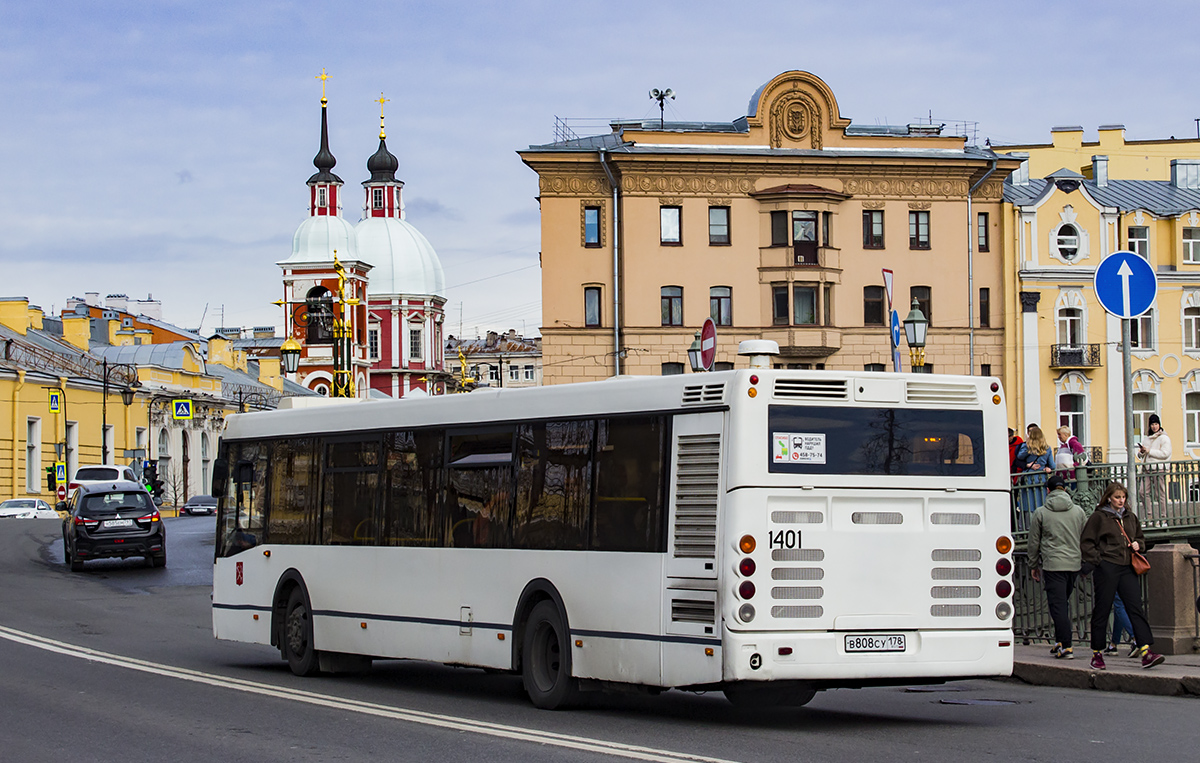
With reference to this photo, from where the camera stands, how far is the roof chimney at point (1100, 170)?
6788 cm

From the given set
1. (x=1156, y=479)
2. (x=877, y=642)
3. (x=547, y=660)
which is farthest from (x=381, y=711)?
(x=1156, y=479)

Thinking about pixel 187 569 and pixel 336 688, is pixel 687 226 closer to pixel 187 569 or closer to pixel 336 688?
pixel 187 569

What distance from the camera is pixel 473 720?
11.6m

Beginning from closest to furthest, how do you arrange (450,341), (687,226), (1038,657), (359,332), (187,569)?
(1038,657), (187,569), (687,226), (359,332), (450,341)

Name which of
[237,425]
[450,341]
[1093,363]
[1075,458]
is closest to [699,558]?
[237,425]

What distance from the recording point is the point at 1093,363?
61781 millimetres

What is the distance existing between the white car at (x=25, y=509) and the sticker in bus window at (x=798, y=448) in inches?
2024

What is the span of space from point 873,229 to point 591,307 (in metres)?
11.6

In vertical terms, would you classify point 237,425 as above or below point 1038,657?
above

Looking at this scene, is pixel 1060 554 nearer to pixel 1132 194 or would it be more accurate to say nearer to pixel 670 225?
pixel 670 225

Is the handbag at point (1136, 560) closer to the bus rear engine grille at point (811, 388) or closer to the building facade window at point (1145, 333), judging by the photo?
the bus rear engine grille at point (811, 388)

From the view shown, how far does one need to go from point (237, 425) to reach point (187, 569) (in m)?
17.0

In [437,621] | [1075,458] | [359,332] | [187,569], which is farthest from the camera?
[359,332]

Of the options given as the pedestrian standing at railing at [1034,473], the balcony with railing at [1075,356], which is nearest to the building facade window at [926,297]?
the balcony with railing at [1075,356]
